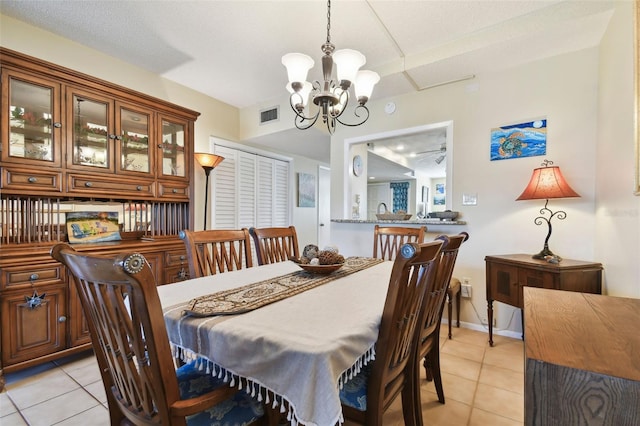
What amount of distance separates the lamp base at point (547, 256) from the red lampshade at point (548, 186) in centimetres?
40

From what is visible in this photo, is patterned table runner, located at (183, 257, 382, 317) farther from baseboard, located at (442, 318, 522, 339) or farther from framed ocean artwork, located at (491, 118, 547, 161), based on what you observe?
framed ocean artwork, located at (491, 118, 547, 161)

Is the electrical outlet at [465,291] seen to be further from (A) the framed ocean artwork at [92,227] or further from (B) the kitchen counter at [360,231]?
(A) the framed ocean artwork at [92,227]

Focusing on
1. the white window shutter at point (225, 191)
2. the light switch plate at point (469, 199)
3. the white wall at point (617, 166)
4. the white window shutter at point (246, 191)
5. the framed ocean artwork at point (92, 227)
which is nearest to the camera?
the white wall at point (617, 166)

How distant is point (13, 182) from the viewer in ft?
6.35

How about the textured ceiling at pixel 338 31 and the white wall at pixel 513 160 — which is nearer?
the textured ceiling at pixel 338 31

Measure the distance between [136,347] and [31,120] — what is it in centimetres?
225

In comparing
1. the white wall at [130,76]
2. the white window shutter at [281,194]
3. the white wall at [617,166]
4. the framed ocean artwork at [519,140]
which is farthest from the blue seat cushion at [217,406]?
the white window shutter at [281,194]

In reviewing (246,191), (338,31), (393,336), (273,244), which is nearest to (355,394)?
(393,336)

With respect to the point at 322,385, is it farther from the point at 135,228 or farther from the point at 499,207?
the point at 135,228

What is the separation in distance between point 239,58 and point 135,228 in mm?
1876

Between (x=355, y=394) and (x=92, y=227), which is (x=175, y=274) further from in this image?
(x=355, y=394)

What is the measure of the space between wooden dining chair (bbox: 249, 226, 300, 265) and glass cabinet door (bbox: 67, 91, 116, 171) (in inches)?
57.1

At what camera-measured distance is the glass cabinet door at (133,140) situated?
98.3 inches

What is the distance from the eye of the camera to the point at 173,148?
9.59ft
